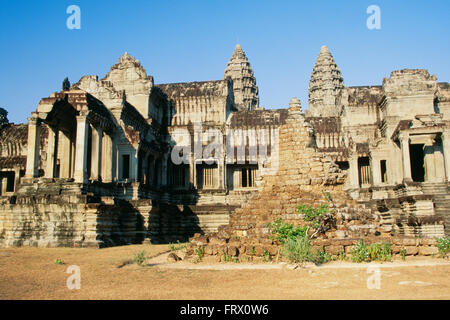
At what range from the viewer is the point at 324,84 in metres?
53.3

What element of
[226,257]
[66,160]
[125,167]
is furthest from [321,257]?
[125,167]

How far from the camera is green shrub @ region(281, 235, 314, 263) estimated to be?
10.5 meters

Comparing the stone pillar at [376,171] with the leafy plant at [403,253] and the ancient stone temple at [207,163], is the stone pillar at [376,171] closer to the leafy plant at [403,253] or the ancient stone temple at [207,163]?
the ancient stone temple at [207,163]

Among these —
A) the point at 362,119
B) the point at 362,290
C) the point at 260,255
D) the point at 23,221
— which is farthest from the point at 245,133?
the point at 362,290

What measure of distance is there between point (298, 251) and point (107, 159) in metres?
15.6

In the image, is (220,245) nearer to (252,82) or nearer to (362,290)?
(362,290)

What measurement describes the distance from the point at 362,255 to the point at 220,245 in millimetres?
4132

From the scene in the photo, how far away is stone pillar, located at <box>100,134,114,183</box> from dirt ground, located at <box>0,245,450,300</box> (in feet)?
35.8

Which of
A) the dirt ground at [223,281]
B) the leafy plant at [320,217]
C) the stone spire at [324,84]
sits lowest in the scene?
the dirt ground at [223,281]

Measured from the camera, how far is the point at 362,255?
1112 centimetres

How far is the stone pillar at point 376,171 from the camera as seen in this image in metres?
28.4

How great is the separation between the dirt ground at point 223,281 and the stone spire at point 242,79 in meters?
43.3

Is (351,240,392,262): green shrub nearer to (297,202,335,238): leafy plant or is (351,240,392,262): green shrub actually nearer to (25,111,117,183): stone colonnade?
(297,202,335,238): leafy plant

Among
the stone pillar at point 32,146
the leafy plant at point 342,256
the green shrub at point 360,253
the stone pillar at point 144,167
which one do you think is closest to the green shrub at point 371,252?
the green shrub at point 360,253
